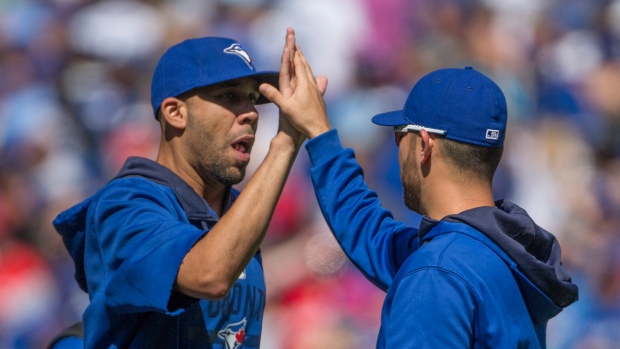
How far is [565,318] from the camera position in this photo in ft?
20.6

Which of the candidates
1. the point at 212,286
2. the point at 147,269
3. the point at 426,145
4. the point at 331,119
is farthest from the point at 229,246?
the point at 331,119

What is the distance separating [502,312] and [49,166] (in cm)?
512

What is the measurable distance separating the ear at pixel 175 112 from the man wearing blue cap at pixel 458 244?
1.46ft

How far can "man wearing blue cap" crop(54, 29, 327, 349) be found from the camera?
8.11 feet

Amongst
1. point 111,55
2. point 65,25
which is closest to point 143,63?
point 111,55

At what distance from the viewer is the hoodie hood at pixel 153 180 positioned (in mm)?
2916

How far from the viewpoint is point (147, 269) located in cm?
248

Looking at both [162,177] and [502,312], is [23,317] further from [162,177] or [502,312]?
[502,312]

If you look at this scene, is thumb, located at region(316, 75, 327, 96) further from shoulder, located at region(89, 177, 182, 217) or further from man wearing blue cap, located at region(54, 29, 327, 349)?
shoulder, located at region(89, 177, 182, 217)

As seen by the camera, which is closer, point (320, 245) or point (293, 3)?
point (320, 245)

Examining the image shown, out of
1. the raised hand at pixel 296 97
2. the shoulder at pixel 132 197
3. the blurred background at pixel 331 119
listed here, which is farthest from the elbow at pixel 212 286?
the blurred background at pixel 331 119

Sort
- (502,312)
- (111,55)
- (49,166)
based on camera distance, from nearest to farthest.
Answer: (502,312)
(49,166)
(111,55)

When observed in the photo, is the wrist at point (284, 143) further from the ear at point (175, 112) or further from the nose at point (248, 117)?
the ear at point (175, 112)

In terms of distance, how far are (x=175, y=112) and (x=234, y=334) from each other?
2.59ft
